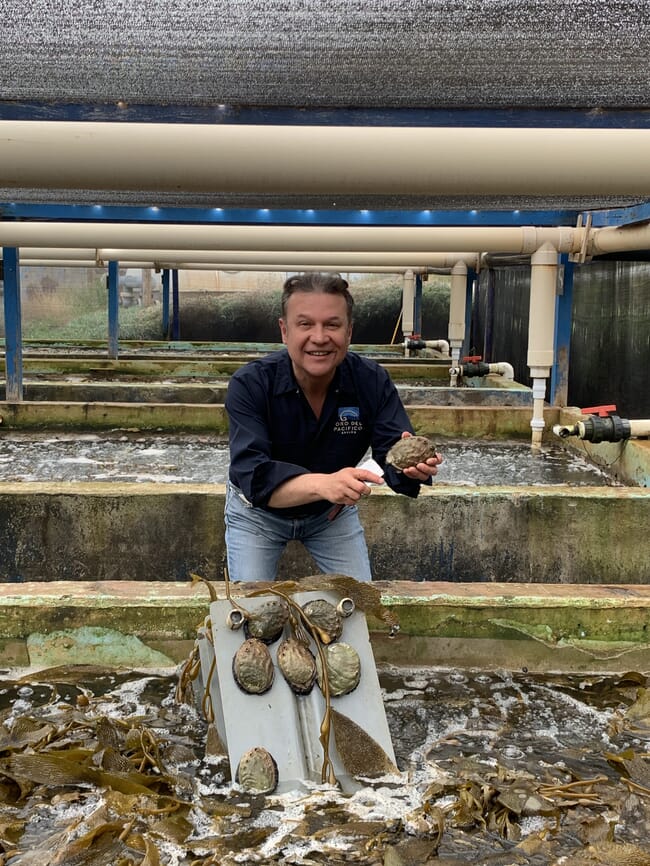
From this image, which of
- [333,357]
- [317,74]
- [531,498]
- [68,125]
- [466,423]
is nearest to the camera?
[68,125]

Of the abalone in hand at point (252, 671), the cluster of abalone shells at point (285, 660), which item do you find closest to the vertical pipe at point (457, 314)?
the cluster of abalone shells at point (285, 660)

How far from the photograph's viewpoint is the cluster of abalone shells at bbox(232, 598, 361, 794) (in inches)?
84.9

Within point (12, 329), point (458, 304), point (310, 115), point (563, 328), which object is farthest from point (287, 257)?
point (310, 115)

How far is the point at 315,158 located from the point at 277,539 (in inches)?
53.8

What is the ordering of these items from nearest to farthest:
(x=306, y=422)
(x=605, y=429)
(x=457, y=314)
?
(x=306, y=422) → (x=605, y=429) → (x=457, y=314)

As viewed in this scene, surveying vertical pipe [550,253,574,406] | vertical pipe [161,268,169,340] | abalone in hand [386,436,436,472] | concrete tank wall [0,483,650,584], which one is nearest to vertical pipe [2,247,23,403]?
concrete tank wall [0,483,650,584]

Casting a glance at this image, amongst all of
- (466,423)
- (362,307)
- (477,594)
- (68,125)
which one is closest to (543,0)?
(68,125)

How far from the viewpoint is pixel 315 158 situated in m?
1.93

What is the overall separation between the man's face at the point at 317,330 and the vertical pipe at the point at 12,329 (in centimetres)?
576

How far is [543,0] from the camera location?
2.07 metres

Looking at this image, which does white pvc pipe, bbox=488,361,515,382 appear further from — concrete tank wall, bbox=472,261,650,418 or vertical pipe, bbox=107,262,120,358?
vertical pipe, bbox=107,262,120,358

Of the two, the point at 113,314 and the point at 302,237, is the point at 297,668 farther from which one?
the point at 113,314

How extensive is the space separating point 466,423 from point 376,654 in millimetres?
4390

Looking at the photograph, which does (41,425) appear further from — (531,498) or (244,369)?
(244,369)
